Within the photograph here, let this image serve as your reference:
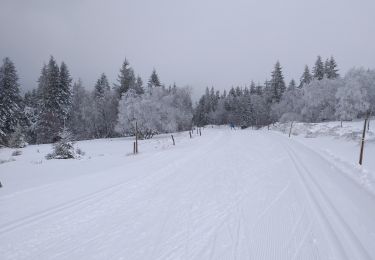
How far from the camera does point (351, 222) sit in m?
5.09

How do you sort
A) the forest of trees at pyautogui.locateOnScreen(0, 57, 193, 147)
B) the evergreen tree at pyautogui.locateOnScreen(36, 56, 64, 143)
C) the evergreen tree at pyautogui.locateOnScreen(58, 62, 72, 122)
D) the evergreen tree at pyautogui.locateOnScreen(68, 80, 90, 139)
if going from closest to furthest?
the forest of trees at pyautogui.locateOnScreen(0, 57, 193, 147), the evergreen tree at pyautogui.locateOnScreen(36, 56, 64, 143), the evergreen tree at pyautogui.locateOnScreen(58, 62, 72, 122), the evergreen tree at pyautogui.locateOnScreen(68, 80, 90, 139)

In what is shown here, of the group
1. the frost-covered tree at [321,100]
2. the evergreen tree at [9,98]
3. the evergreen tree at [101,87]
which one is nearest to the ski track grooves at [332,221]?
the evergreen tree at [9,98]

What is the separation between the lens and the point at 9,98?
126 feet

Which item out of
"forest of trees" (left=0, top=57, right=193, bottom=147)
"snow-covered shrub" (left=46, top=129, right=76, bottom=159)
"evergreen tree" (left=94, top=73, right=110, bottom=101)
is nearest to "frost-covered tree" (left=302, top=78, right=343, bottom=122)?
"forest of trees" (left=0, top=57, right=193, bottom=147)

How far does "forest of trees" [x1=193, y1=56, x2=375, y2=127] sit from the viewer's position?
156 feet

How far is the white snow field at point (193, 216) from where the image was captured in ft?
13.3

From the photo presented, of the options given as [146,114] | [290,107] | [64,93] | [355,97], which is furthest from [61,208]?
[290,107]

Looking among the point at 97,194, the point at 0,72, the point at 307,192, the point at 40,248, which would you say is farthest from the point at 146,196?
the point at 0,72

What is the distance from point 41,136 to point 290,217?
47967 millimetres

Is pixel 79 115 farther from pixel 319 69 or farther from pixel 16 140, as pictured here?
pixel 319 69

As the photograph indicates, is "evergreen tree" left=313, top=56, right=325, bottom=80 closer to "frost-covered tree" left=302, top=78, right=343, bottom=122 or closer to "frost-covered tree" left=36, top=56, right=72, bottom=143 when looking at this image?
"frost-covered tree" left=302, top=78, right=343, bottom=122

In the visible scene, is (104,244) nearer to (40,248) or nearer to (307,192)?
(40,248)

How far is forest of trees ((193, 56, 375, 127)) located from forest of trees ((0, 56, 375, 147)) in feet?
0.52

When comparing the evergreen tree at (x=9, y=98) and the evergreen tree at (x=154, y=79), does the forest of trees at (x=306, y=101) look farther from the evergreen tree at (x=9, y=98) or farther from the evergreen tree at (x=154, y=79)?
the evergreen tree at (x=9, y=98)
